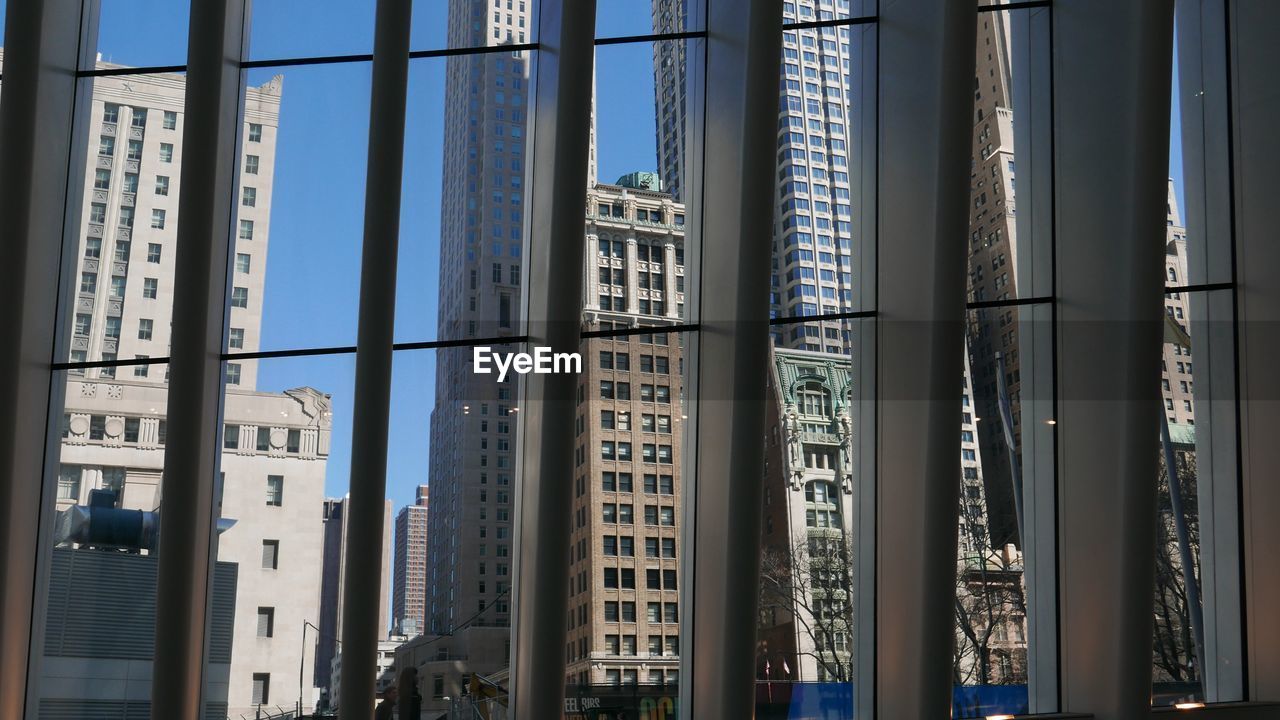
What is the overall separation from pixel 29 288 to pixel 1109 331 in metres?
8.26

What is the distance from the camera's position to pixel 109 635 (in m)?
8.51

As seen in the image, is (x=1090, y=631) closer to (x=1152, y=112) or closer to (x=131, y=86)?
(x=1152, y=112)

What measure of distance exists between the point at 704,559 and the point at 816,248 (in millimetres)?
2775

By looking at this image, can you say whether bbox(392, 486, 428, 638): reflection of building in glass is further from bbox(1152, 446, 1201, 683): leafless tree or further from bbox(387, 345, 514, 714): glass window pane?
bbox(1152, 446, 1201, 683): leafless tree

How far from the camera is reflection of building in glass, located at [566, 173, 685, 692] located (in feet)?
29.3

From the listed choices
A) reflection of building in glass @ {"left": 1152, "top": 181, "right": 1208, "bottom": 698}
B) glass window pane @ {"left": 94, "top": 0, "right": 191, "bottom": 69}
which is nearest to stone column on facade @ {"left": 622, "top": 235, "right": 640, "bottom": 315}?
glass window pane @ {"left": 94, "top": 0, "right": 191, "bottom": 69}

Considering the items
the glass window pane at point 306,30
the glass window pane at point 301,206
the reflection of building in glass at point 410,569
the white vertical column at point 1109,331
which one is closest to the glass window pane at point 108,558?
the reflection of building in glass at point 410,569

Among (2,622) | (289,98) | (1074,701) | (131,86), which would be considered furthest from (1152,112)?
(2,622)

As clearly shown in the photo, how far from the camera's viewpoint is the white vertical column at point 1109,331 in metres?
8.56

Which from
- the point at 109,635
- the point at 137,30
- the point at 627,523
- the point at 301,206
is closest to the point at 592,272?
the point at 627,523

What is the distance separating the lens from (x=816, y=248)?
966cm

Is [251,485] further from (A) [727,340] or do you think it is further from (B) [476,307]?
(A) [727,340]

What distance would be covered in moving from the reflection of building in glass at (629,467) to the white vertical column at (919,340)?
1657 mm

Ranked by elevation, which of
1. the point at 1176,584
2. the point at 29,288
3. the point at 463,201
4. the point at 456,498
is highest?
the point at 463,201
